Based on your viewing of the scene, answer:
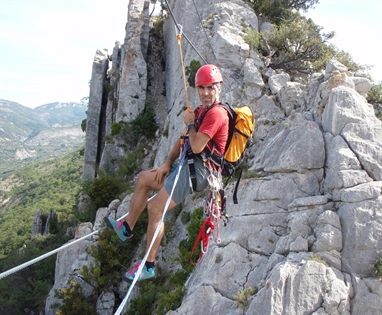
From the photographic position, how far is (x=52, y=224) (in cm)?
3288

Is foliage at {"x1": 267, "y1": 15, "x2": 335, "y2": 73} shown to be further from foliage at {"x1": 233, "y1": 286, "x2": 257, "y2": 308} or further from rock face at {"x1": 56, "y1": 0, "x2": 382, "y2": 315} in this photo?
foliage at {"x1": 233, "y1": 286, "x2": 257, "y2": 308}

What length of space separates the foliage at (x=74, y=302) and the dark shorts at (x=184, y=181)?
9011 mm

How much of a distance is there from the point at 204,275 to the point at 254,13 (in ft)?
41.6

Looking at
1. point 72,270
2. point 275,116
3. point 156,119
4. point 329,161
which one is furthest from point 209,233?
point 156,119

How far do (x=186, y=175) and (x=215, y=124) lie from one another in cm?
98

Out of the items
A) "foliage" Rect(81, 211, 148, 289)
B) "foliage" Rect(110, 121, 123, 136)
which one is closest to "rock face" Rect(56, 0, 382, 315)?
"foliage" Rect(81, 211, 148, 289)

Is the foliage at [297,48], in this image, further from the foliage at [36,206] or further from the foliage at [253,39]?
the foliage at [36,206]

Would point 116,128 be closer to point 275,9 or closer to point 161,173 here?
point 275,9

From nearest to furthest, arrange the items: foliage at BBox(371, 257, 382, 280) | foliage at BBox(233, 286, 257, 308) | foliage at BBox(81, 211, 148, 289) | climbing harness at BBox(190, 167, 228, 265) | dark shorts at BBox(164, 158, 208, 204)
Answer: dark shorts at BBox(164, 158, 208, 204) → climbing harness at BBox(190, 167, 228, 265) → foliage at BBox(371, 257, 382, 280) → foliage at BBox(233, 286, 257, 308) → foliage at BBox(81, 211, 148, 289)

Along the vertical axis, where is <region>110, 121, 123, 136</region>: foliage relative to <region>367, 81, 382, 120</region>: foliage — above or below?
below

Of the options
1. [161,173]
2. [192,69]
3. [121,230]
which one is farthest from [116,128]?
[121,230]

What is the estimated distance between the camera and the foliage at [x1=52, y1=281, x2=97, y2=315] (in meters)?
12.5

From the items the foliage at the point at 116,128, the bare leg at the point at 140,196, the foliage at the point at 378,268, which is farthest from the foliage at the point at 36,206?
the foliage at the point at 378,268

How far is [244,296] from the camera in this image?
24.5 ft
